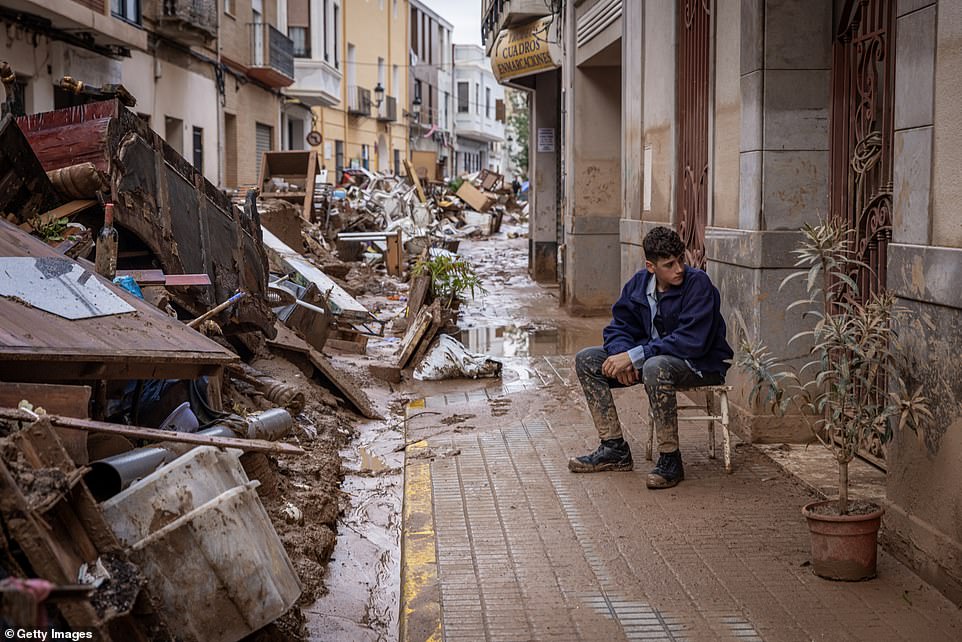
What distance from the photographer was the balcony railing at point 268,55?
27266 millimetres

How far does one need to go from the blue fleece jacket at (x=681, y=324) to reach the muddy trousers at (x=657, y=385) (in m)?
0.07

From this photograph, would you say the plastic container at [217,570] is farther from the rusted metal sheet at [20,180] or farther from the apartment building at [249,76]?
the apartment building at [249,76]

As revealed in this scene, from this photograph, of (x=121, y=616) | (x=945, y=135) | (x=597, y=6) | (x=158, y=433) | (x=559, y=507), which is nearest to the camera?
(x=121, y=616)

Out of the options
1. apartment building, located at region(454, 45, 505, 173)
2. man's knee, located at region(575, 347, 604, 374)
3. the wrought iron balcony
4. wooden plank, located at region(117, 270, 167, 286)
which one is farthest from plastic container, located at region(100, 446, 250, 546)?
apartment building, located at region(454, 45, 505, 173)

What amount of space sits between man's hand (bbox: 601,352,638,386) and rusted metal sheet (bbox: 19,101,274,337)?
2.84 meters

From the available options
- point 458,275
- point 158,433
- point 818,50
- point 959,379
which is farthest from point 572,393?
point 158,433

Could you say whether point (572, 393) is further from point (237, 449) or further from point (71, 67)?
point (71, 67)

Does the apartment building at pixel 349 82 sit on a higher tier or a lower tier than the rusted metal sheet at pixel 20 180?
higher

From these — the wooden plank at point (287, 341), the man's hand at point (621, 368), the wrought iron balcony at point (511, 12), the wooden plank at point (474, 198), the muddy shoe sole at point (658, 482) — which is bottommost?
the muddy shoe sole at point (658, 482)

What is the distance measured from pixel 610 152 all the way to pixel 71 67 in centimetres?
901

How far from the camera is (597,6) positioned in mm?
12867

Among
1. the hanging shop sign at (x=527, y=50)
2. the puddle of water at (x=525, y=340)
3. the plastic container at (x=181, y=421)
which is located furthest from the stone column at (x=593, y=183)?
the plastic container at (x=181, y=421)

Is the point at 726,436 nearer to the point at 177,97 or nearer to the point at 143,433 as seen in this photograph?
the point at 143,433

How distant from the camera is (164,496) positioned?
3463mm
